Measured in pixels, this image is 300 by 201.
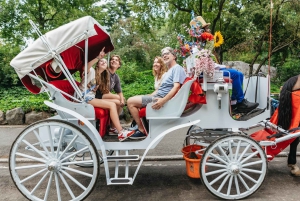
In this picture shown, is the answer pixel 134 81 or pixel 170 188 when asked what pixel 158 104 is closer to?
pixel 170 188

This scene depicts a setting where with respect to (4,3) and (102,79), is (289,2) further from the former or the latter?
(4,3)

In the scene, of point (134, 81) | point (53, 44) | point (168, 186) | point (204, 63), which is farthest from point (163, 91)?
point (134, 81)

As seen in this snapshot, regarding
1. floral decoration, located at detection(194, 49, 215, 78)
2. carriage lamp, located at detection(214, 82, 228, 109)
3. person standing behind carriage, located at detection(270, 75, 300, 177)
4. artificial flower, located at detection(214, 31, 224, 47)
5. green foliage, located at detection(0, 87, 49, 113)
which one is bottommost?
green foliage, located at detection(0, 87, 49, 113)

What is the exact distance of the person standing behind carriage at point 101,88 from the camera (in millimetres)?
3842

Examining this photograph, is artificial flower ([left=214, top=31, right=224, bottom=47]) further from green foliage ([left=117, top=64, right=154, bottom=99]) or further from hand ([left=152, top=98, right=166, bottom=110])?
green foliage ([left=117, top=64, right=154, bottom=99])

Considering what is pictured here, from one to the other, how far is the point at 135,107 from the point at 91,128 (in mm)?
727

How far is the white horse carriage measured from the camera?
11.4 feet

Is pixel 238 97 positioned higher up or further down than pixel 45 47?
further down

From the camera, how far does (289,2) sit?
1242cm

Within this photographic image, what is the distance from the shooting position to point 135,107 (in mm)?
3973

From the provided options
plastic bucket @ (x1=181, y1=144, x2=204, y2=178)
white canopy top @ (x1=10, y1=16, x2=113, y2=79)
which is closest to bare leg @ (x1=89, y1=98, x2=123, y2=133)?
white canopy top @ (x1=10, y1=16, x2=113, y2=79)

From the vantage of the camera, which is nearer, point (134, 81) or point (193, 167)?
point (193, 167)

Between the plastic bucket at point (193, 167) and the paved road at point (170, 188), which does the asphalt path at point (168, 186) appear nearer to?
the paved road at point (170, 188)

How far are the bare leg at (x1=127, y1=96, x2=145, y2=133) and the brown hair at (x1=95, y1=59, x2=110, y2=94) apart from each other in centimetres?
58
